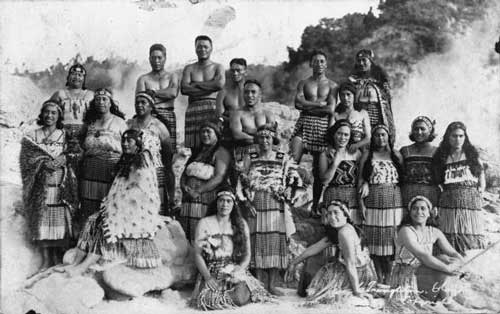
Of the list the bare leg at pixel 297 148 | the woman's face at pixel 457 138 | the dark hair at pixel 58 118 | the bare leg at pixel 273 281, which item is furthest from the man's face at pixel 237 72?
the woman's face at pixel 457 138

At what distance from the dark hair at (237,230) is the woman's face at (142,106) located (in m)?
1.04

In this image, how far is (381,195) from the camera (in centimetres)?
741

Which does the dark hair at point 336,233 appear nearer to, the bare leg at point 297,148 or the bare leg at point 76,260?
the bare leg at point 297,148

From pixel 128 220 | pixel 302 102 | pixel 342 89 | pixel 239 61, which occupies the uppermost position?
pixel 239 61

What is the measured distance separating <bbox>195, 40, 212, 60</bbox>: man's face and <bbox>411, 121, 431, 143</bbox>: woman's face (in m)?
2.04

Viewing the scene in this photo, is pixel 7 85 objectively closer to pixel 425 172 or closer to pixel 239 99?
pixel 239 99

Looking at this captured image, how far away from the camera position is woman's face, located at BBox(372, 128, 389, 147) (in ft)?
24.5

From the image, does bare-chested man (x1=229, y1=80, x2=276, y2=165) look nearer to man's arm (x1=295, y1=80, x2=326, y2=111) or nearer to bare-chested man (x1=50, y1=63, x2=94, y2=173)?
man's arm (x1=295, y1=80, x2=326, y2=111)

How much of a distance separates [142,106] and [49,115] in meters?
0.85

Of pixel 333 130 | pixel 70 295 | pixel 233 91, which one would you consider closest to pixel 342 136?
pixel 333 130

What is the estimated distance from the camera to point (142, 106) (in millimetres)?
7508

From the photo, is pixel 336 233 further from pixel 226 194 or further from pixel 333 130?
pixel 226 194

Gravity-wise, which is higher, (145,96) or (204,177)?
(145,96)

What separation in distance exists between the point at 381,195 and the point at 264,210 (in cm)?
106
